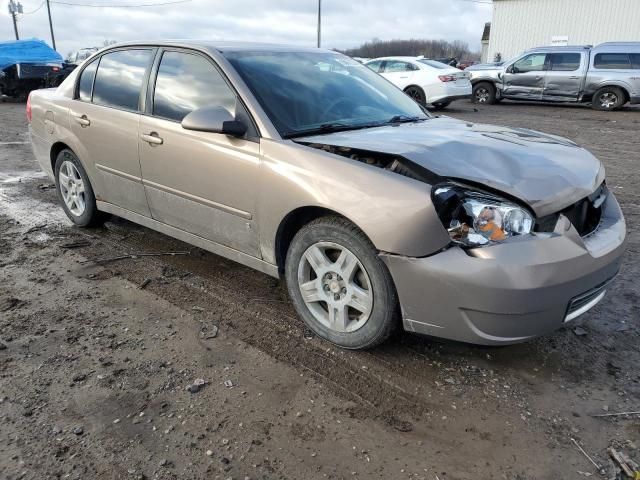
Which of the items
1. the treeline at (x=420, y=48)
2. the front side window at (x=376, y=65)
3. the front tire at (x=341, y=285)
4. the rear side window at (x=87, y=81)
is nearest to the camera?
the front tire at (x=341, y=285)

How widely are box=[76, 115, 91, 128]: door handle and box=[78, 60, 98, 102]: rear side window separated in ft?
0.54

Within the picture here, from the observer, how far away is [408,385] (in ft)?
9.09

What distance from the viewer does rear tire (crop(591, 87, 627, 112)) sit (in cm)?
1592

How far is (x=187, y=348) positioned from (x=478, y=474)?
171 centimetres

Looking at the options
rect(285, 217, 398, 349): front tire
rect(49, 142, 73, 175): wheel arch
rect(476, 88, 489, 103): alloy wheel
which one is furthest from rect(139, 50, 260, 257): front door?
rect(476, 88, 489, 103): alloy wheel

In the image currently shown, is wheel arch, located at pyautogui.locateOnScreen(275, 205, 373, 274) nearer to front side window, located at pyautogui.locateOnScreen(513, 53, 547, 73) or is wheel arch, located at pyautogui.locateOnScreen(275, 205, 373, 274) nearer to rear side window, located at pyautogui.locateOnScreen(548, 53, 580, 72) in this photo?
rear side window, located at pyautogui.locateOnScreen(548, 53, 580, 72)

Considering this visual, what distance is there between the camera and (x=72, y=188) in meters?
5.06

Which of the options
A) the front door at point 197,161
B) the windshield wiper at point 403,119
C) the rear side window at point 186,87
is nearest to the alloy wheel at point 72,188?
the front door at point 197,161

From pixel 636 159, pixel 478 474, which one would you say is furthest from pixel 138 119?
pixel 636 159

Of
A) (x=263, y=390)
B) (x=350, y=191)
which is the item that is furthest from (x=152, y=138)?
(x=263, y=390)

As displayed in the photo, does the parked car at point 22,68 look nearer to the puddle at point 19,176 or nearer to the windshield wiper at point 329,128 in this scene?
the puddle at point 19,176

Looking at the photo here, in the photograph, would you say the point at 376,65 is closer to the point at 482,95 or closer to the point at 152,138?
the point at 482,95

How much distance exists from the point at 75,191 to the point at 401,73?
43.6ft

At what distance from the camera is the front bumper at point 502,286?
2.48m
